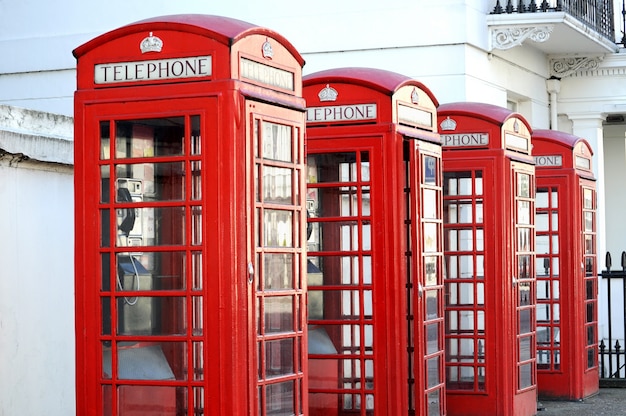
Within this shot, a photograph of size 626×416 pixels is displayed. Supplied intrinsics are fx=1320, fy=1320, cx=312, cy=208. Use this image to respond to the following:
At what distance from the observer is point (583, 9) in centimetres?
1570

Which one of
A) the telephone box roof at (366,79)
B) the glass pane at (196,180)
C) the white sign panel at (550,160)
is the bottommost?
the glass pane at (196,180)

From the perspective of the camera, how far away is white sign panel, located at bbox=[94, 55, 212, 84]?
5.92 metres

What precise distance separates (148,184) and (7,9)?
991 centimetres

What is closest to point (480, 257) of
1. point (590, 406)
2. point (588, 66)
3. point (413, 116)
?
point (413, 116)

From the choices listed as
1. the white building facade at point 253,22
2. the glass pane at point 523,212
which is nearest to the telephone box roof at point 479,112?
the glass pane at point 523,212

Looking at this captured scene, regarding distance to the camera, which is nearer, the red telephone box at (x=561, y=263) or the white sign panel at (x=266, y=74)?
the white sign panel at (x=266, y=74)

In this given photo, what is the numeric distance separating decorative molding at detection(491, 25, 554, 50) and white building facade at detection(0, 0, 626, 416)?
0.05 ft

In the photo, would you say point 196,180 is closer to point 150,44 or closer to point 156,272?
point 156,272

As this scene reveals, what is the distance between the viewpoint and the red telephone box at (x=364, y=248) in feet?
25.2

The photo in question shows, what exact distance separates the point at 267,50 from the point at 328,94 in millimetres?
1728

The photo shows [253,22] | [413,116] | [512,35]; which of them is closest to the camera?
[413,116]

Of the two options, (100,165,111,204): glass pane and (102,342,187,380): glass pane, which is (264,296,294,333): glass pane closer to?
(102,342,187,380): glass pane

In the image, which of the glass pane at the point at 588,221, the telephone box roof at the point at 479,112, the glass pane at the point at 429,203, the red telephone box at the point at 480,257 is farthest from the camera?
the glass pane at the point at 588,221

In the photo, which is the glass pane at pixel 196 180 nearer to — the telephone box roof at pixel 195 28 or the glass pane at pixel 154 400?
the telephone box roof at pixel 195 28
